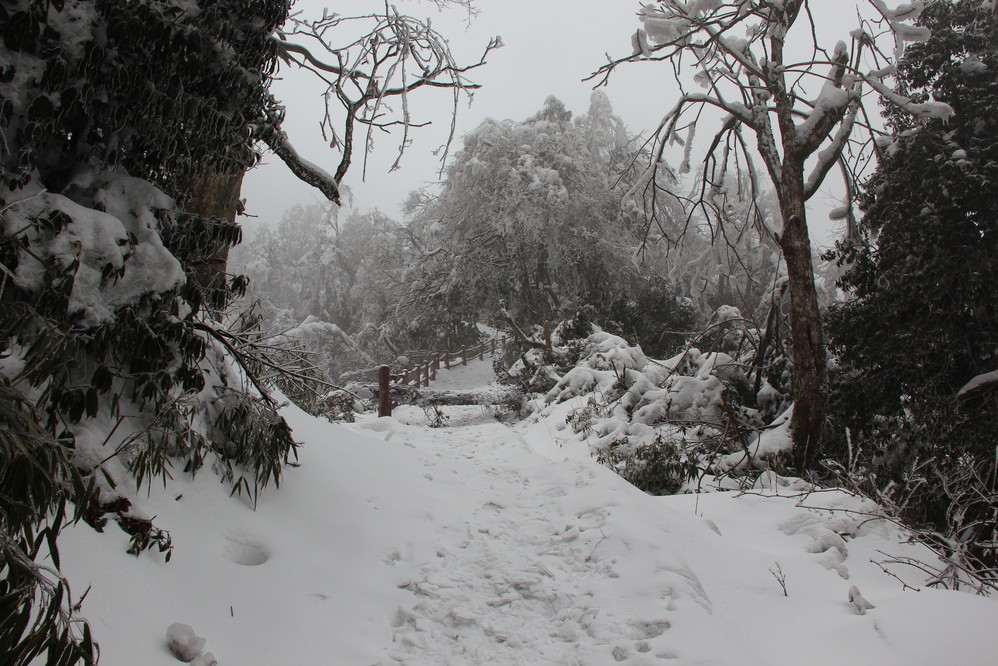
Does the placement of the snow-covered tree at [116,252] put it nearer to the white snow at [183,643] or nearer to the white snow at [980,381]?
the white snow at [183,643]

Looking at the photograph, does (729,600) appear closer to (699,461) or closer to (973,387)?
(699,461)

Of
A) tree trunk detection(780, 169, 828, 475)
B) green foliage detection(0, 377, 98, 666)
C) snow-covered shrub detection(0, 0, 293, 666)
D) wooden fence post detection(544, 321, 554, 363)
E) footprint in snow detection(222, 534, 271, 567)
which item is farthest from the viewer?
wooden fence post detection(544, 321, 554, 363)

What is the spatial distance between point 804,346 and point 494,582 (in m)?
4.91

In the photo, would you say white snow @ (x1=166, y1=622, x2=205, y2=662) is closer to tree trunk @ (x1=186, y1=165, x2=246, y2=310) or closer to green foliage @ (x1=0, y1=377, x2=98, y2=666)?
green foliage @ (x1=0, y1=377, x2=98, y2=666)

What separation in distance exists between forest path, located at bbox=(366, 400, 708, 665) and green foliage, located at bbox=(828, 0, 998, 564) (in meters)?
3.65

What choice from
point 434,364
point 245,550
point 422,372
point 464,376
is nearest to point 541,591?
point 245,550

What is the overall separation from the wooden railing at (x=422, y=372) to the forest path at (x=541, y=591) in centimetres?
648

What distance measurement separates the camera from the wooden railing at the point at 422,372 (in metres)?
11.2

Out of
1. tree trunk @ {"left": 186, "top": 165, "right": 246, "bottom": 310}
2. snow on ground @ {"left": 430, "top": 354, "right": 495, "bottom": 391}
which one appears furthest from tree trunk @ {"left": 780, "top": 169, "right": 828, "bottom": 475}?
snow on ground @ {"left": 430, "top": 354, "right": 495, "bottom": 391}

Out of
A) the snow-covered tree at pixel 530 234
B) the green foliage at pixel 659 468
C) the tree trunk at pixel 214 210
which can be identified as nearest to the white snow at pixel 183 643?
the tree trunk at pixel 214 210

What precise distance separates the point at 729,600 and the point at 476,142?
1856 centimetres

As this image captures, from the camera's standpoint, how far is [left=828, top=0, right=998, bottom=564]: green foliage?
19.6ft

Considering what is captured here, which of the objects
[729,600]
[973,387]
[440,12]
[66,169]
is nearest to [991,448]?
[973,387]

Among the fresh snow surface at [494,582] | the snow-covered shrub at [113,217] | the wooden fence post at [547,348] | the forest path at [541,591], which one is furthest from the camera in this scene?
the wooden fence post at [547,348]
